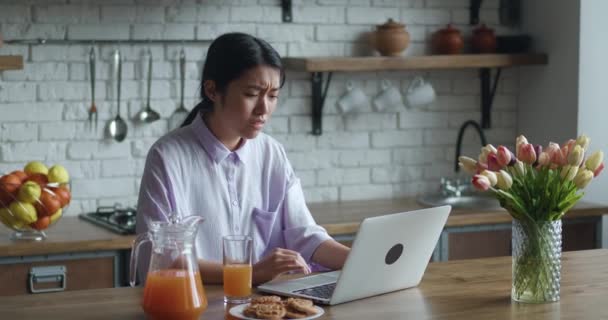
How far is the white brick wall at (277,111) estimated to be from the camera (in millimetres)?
3775

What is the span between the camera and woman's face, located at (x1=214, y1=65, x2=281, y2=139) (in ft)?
8.89

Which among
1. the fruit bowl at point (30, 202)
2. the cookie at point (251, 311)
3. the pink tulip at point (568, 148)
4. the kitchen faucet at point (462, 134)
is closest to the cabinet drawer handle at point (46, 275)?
the fruit bowl at point (30, 202)

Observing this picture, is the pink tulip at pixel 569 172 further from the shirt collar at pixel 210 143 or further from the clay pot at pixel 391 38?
the clay pot at pixel 391 38

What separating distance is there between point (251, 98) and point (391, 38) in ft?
5.00

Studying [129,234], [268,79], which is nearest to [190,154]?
[268,79]

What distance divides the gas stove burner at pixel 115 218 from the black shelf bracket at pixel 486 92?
169cm

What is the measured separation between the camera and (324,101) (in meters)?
4.22

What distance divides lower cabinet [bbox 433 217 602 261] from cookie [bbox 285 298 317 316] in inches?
66.3

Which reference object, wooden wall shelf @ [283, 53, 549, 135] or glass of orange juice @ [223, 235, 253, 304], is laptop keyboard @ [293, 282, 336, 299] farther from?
wooden wall shelf @ [283, 53, 549, 135]

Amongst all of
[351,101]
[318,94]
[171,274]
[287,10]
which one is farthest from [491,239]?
[171,274]

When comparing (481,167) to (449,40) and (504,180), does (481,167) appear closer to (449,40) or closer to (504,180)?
(504,180)

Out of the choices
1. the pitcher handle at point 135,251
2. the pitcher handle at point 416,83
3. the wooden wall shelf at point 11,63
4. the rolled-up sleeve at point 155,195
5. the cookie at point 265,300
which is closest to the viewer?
the pitcher handle at point 135,251

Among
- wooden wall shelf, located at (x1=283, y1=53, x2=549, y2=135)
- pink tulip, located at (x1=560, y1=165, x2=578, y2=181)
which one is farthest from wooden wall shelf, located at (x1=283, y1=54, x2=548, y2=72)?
pink tulip, located at (x1=560, y1=165, x2=578, y2=181)

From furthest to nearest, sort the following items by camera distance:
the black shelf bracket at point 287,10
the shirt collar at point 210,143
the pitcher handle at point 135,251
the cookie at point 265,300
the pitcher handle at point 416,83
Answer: the pitcher handle at point 416,83 → the black shelf bracket at point 287,10 → the shirt collar at point 210,143 → the cookie at point 265,300 → the pitcher handle at point 135,251
